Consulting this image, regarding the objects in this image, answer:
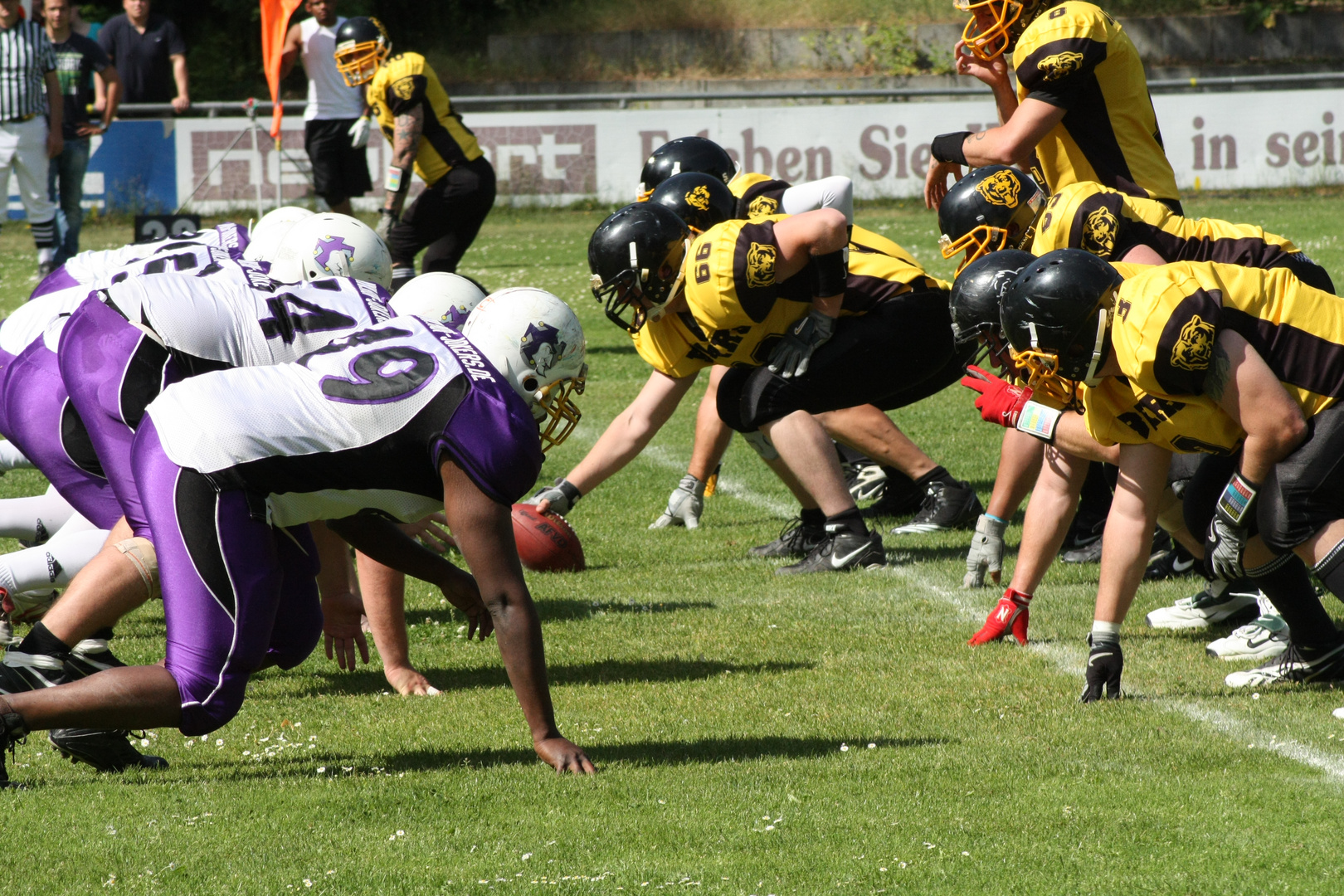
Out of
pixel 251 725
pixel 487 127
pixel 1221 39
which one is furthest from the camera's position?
pixel 1221 39

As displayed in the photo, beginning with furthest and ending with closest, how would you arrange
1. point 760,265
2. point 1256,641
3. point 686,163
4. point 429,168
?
point 429,168 → point 686,163 → point 760,265 → point 1256,641

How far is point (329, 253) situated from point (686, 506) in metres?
2.38

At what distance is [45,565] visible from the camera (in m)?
4.97

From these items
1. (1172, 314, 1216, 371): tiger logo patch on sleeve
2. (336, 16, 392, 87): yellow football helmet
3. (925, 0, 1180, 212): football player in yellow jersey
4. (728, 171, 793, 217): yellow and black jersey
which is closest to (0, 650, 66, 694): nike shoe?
(1172, 314, 1216, 371): tiger logo patch on sleeve

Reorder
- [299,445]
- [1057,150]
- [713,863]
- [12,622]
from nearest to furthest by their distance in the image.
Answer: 1. [713,863]
2. [299,445]
3. [12,622]
4. [1057,150]

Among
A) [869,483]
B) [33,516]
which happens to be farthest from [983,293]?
[33,516]

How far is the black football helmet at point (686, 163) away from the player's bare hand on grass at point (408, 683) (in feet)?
8.50

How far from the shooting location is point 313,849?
11.2 feet

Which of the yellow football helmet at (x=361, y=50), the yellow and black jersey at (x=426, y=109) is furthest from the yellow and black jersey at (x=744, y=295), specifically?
the yellow football helmet at (x=361, y=50)

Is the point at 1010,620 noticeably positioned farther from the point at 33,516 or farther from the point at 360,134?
the point at 360,134

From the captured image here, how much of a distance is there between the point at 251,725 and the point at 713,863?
1.75 m

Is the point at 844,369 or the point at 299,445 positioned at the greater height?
the point at 299,445

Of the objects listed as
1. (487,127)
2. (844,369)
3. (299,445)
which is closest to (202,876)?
(299,445)

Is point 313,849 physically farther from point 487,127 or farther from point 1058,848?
point 487,127
